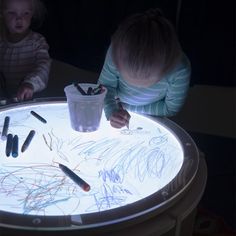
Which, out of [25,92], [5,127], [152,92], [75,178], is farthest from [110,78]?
[75,178]

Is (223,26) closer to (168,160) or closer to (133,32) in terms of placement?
(133,32)

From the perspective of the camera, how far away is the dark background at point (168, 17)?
1231 mm

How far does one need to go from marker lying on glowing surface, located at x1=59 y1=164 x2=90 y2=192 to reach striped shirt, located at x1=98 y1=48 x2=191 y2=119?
383mm

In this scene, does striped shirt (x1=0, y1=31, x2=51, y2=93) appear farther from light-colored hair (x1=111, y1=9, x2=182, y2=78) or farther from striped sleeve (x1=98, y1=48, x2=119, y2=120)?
light-colored hair (x1=111, y1=9, x2=182, y2=78)

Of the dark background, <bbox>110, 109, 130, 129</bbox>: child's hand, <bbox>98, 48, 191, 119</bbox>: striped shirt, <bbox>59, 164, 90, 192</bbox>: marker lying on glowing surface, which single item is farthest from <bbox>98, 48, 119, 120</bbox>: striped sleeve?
<bbox>59, 164, 90, 192</bbox>: marker lying on glowing surface

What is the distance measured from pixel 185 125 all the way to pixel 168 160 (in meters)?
0.97

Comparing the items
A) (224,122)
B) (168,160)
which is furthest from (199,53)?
(168,160)

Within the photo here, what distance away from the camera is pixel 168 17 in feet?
4.13

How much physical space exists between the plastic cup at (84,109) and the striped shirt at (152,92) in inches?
7.1

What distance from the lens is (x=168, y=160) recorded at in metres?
0.77

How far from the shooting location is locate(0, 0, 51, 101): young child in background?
139 centimetres

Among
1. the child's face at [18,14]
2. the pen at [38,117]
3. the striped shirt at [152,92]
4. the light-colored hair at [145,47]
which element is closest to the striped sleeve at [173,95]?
the striped shirt at [152,92]

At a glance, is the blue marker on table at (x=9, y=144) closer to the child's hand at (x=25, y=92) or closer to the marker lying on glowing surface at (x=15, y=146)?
the marker lying on glowing surface at (x=15, y=146)

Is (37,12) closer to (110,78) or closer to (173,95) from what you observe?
(110,78)
